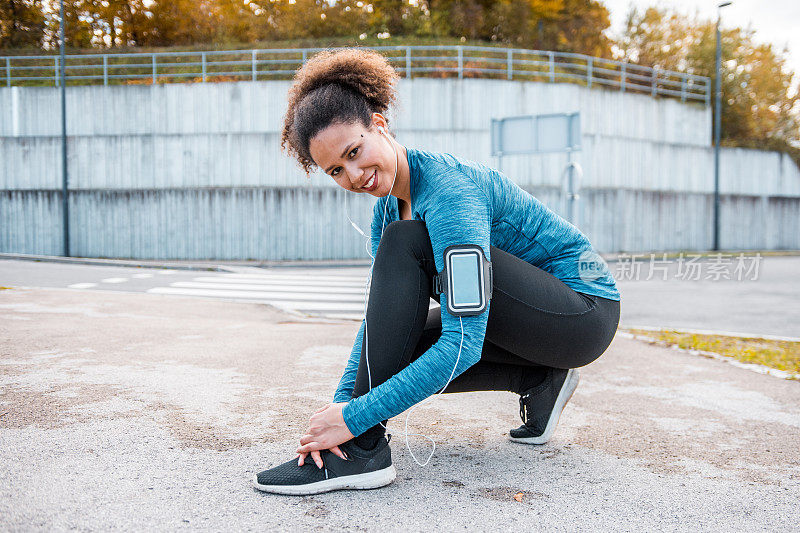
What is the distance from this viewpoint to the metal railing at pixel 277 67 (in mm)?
20250

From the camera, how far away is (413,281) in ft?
7.07

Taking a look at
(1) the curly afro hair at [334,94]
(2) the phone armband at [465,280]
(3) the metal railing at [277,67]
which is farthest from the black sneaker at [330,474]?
(3) the metal railing at [277,67]

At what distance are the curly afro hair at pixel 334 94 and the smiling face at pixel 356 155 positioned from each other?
28mm

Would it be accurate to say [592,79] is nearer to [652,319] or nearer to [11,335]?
[652,319]

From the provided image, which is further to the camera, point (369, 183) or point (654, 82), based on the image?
point (654, 82)

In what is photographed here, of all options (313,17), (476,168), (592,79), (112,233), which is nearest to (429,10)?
(313,17)

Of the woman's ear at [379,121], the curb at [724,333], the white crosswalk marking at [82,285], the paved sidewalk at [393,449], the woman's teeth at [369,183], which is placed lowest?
the curb at [724,333]

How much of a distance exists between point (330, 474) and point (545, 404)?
96 cm

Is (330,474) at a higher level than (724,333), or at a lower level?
higher

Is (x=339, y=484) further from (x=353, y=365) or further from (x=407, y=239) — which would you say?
(x=407, y=239)

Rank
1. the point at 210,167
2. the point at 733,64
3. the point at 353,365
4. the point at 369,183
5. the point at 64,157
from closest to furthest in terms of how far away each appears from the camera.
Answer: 1. the point at 369,183
2. the point at 353,365
3. the point at 64,157
4. the point at 210,167
5. the point at 733,64

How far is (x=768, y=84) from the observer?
30688 mm

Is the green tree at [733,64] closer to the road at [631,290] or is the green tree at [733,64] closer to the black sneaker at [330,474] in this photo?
the road at [631,290]

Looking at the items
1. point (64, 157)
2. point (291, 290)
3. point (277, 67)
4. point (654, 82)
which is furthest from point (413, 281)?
point (654, 82)
